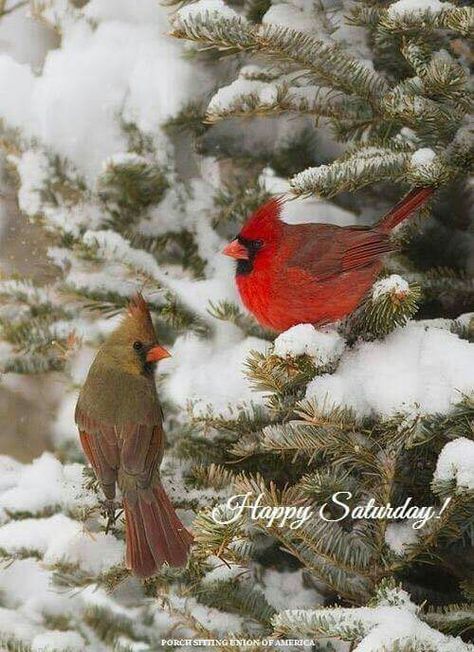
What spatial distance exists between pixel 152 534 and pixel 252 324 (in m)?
0.47

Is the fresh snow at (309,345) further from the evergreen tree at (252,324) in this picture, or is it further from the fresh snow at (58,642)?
the fresh snow at (58,642)

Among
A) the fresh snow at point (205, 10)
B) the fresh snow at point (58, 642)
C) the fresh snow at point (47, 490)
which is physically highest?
the fresh snow at point (205, 10)

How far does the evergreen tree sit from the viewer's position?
3.58 ft

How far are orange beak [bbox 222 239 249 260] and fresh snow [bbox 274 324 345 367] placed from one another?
0.24 meters

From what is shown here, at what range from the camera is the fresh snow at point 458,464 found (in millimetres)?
942

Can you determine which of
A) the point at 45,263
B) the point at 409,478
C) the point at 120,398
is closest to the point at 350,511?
the point at 409,478

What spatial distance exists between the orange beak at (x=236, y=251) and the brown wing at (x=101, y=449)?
1.18 ft

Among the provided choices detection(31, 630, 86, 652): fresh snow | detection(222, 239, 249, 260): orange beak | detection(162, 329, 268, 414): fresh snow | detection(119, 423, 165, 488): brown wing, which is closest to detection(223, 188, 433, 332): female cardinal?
detection(222, 239, 249, 260): orange beak

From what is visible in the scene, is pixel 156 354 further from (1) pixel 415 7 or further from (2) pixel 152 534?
(1) pixel 415 7

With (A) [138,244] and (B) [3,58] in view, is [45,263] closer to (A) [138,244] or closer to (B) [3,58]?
(A) [138,244]

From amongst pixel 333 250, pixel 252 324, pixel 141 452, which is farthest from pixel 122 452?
pixel 333 250

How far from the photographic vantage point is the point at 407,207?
1333mm

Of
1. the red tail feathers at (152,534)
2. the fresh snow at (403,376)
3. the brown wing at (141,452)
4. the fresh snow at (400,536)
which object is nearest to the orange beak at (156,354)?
the brown wing at (141,452)

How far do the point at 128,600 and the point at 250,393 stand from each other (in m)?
0.47
